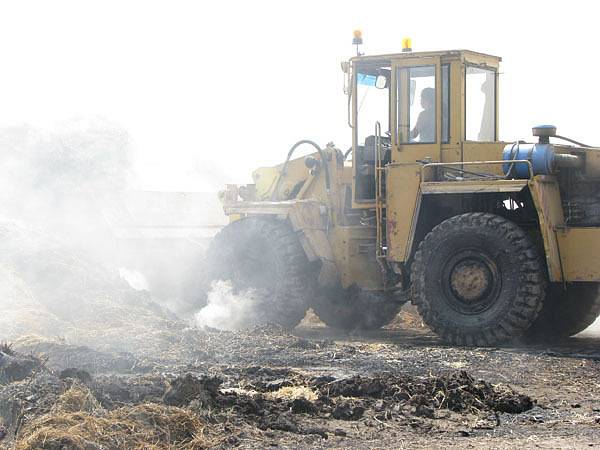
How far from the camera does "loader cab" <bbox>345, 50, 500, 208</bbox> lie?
47.8 feet

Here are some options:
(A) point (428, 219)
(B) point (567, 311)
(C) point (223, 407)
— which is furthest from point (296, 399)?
(B) point (567, 311)

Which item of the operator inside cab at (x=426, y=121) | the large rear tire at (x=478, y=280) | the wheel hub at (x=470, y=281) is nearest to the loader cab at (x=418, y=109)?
the operator inside cab at (x=426, y=121)

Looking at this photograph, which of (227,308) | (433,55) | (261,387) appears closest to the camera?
(261,387)

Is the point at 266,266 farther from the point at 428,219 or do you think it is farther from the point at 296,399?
the point at 296,399

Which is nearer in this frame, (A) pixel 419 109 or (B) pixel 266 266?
(A) pixel 419 109

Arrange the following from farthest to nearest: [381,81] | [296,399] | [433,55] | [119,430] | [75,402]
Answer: [381,81]
[433,55]
[296,399]
[75,402]
[119,430]

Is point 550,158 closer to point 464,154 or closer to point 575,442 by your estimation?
point 464,154

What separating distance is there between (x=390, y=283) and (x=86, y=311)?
158 inches

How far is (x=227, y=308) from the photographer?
16.2 m

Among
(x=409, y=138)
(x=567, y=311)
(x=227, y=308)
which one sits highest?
(x=409, y=138)

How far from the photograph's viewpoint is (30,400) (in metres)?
8.55

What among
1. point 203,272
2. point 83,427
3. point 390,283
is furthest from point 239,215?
point 83,427

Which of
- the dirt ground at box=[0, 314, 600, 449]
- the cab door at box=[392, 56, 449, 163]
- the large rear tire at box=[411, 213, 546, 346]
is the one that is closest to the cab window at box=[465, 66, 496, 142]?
the cab door at box=[392, 56, 449, 163]

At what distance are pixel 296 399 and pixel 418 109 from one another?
21.7 feet
